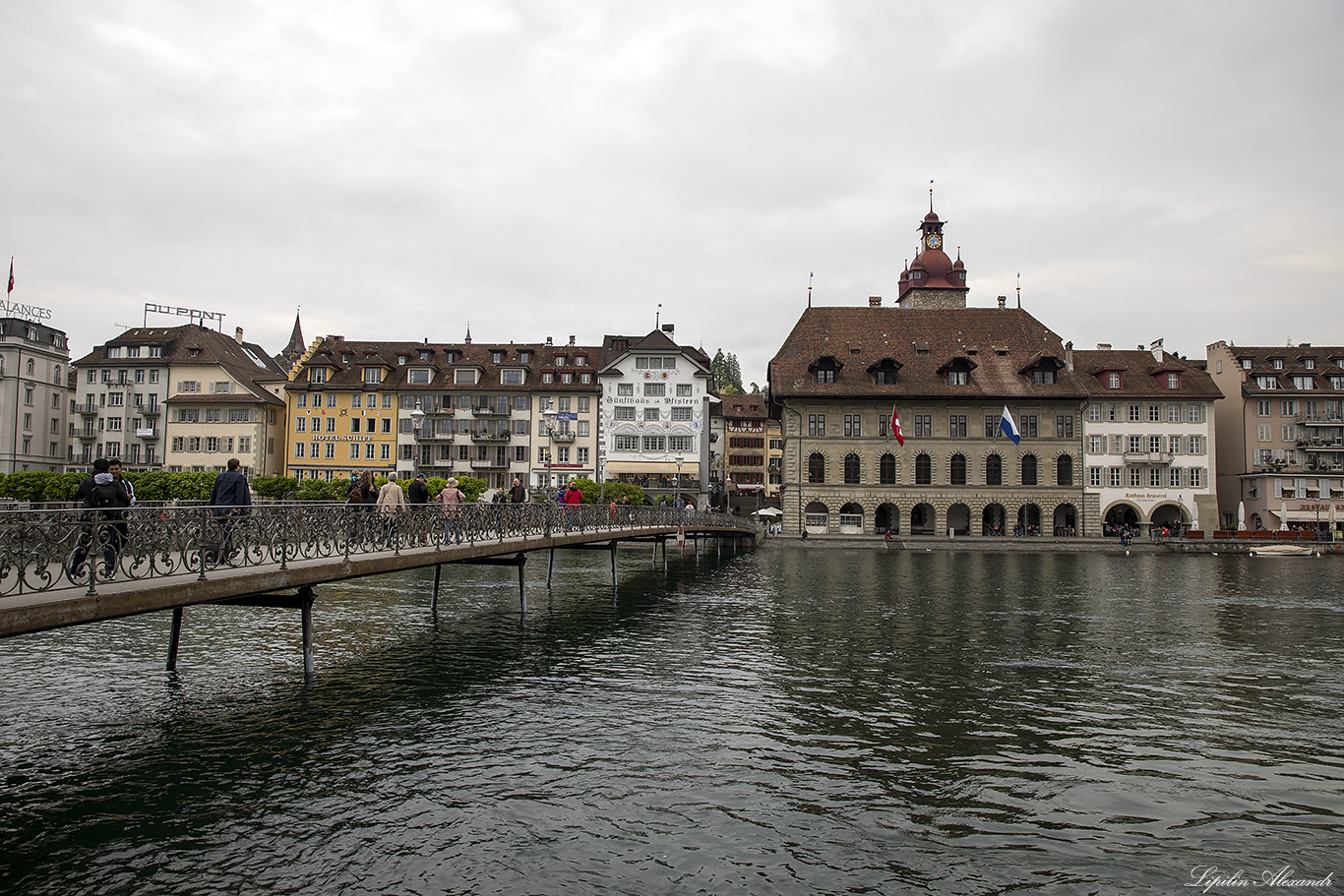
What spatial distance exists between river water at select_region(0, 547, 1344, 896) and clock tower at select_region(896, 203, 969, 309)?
71.4 m

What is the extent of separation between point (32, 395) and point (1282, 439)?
110176 millimetres

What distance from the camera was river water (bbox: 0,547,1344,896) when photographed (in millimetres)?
9883

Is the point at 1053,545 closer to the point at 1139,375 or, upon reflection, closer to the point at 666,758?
the point at 1139,375

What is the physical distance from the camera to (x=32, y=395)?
80062mm

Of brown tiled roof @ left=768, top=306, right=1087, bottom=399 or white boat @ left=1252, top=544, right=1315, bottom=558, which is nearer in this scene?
white boat @ left=1252, top=544, right=1315, bottom=558

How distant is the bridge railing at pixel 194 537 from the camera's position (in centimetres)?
1098

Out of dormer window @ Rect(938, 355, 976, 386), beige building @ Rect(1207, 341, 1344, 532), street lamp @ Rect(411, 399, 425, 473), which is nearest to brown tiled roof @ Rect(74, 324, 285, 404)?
street lamp @ Rect(411, 399, 425, 473)

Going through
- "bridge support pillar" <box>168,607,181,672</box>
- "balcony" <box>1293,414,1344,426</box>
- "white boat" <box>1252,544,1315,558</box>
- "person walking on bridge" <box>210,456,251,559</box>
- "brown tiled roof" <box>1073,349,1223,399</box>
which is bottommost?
"white boat" <box>1252,544,1315,558</box>

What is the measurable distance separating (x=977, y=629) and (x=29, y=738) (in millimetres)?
23094

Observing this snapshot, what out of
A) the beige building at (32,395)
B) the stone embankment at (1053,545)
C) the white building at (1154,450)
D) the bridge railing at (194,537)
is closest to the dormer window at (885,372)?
the stone embankment at (1053,545)

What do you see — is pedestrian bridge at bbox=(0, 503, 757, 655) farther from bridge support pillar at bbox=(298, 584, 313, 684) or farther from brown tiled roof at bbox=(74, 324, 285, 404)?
brown tiled roof at bbox=(74, 324, 285, 404)

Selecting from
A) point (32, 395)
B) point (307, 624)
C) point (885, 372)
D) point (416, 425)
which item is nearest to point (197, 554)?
point (307, 624)

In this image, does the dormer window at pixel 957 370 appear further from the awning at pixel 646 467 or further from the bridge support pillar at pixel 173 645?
the bridge support pillar at pixel 173 645

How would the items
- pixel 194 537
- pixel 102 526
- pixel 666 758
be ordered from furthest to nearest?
pixel 194 537, pixel 666 758, pixel 102 526
